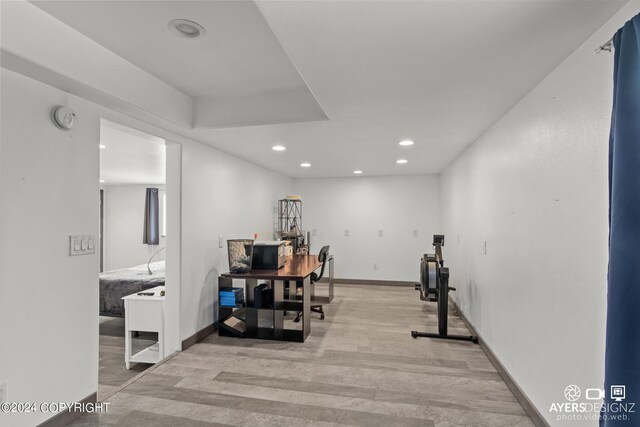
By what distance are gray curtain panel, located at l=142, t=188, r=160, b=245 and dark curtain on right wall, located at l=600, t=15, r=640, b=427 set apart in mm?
7819

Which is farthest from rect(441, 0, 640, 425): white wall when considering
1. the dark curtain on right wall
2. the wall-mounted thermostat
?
the wall-mounted thermostat

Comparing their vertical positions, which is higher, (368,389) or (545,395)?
(545,395)

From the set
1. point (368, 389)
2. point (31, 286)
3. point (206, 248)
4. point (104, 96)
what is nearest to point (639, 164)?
point (368, 389)

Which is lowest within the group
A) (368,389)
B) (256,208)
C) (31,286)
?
(368,389)

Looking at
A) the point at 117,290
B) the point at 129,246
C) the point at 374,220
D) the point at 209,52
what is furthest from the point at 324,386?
the point at 129,246

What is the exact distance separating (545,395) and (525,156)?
59.0 inches

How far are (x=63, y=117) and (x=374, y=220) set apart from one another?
5071mm

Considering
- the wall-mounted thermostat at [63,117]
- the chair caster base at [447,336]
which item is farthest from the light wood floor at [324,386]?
the wall-mounted thermostat at [63,117]

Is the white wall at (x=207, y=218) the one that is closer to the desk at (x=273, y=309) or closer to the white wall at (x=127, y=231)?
the desk at (x=273, y=309)

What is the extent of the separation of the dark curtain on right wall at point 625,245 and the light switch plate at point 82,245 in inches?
109

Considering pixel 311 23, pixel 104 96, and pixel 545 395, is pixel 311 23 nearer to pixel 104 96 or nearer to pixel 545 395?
pixel 104 96

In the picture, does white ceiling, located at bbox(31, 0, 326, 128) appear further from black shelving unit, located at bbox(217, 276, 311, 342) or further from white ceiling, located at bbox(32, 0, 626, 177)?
black shelving unit, located at bbox(217, 276, 311, 342)

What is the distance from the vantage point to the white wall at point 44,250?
5.31ft

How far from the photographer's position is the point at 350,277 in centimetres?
615
